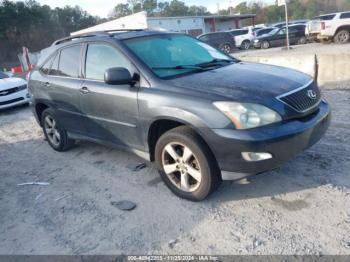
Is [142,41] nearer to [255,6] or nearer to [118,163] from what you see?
[118,163]

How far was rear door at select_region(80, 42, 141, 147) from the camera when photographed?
13.5 feet

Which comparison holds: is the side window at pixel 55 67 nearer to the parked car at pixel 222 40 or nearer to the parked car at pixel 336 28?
the parked car at pixel 336 28

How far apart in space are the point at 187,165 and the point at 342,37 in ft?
61.8

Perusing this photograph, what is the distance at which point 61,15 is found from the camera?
58.1 meters

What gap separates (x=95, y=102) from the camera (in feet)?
15.0

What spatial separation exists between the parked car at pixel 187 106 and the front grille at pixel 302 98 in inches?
0.5

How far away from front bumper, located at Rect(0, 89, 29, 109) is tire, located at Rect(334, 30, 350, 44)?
16.5 metres

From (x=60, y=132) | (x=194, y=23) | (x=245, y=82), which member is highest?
(x=194, y=23)

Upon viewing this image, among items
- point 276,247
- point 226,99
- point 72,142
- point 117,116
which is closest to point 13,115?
point 72,142

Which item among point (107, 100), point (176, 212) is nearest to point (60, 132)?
point (107, 100)

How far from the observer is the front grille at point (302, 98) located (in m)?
3.44

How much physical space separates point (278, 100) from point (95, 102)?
7.64ft

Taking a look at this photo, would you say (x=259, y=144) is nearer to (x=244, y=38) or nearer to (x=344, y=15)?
(x=344, y=15)

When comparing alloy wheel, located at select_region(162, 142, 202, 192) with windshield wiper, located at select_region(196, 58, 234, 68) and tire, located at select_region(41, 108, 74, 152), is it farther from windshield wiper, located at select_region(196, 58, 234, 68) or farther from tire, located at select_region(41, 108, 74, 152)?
tire, located at select_region(41, 108, 74, 152)
